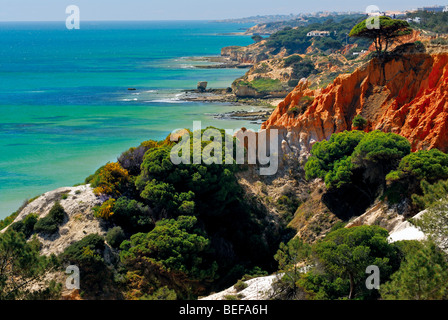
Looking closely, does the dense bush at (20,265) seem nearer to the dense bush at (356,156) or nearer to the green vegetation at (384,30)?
the dense bush at (356,156)

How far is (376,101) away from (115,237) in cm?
1952

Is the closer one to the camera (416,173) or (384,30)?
(416,173)

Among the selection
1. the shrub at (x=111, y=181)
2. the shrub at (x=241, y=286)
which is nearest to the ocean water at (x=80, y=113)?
the shrub at (x=111, y=181)

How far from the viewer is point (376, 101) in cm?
3269

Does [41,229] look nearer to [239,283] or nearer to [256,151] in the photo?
[239,283]

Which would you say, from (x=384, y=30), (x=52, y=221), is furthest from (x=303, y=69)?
(x=52, y=221)

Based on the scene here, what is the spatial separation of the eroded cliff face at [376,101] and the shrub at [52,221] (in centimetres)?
1504

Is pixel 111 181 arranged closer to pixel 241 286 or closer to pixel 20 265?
pixel 20 265

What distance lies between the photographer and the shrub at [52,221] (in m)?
23.7

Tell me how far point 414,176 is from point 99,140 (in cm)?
3964

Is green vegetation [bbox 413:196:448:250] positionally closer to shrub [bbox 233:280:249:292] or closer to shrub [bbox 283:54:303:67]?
shrub [bbox 233:280:249:292]

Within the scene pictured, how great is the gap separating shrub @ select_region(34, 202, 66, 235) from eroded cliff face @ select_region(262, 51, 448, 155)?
49.4 feet

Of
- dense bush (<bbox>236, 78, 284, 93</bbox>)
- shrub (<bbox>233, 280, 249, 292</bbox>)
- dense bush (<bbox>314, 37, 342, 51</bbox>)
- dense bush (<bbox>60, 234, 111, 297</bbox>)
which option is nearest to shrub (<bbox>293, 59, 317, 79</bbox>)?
dense bush (<bbox>236, 78, 284, 93</bbox>)

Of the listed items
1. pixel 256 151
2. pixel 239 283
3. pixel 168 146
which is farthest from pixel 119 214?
pixel 256 151
